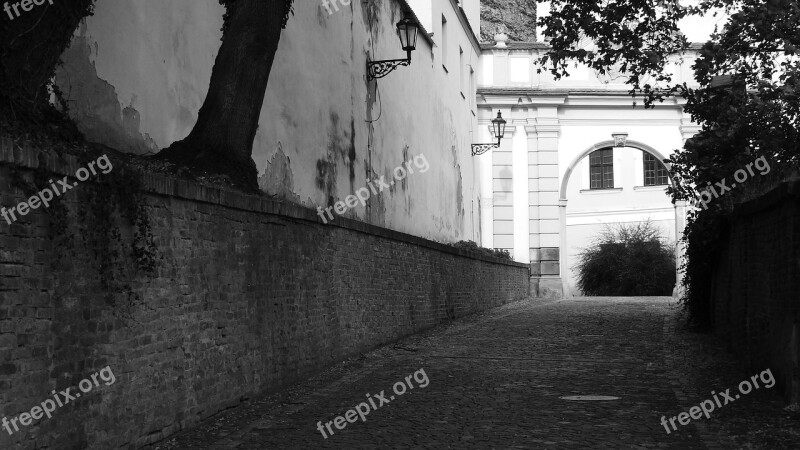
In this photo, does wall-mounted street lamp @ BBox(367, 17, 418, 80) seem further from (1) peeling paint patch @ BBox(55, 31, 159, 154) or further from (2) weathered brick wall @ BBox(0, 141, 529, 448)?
(1) peeling paint patch @ BBox(55, 31, 159, 154)

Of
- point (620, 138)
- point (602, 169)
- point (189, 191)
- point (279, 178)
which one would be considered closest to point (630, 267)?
point (620, 138)

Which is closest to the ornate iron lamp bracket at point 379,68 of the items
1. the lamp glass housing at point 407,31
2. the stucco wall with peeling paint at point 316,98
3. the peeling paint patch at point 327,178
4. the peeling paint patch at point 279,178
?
the stucco wall with peeling paint at point 316,98

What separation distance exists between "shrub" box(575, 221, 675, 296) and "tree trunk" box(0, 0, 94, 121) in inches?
1273

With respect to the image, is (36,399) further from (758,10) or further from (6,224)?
(758,10)

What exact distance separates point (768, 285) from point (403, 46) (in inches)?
360

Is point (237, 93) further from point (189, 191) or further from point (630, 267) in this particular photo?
point (630, 267)

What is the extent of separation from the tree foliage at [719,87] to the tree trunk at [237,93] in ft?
19.1

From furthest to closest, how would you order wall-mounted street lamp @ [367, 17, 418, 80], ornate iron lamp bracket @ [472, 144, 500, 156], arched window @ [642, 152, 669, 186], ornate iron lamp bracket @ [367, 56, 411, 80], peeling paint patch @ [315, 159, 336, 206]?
arched window @ [642, 152, 669, 186]
ornate iron lamp bracket @ [472, 144, 500, 156]
ornate iron lamp bracket @ [367, 56, 411, 80]
wall-mounted street lamp @ [367, 17, 418, 80]
peeling paint patch @ [315, 159, 336, 206]

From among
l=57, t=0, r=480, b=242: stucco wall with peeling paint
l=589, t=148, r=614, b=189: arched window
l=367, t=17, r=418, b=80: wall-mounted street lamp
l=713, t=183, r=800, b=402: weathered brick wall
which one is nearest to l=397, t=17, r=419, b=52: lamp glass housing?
l=367, t=17, r=418, b=80: wall-mounted street lamp

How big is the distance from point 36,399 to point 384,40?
551 inches

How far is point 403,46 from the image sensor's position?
17.0 m

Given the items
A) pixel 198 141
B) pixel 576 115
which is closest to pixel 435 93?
pixel 576 115

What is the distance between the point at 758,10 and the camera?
40.7 feet

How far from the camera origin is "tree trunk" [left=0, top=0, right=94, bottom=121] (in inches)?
240
